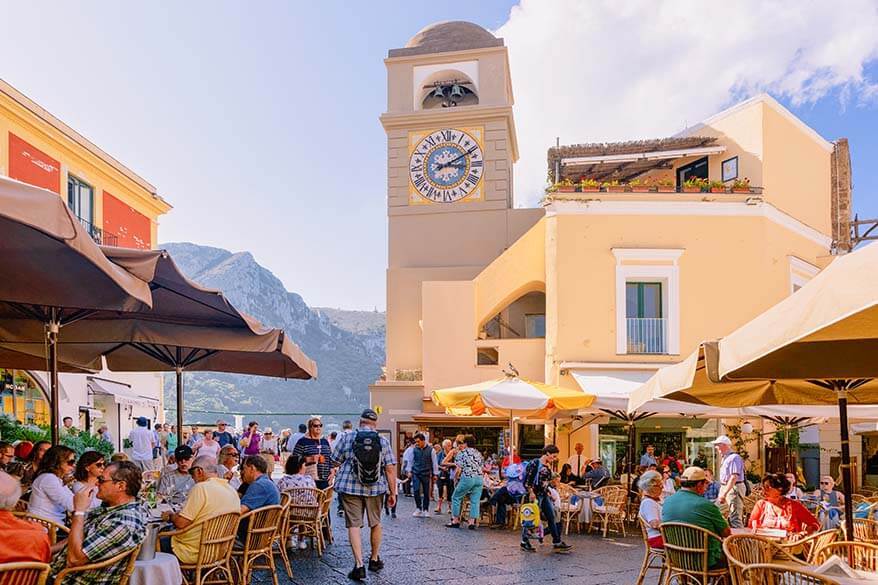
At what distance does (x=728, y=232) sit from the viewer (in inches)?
777

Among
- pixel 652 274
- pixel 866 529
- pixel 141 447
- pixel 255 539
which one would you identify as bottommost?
pixel 141 447

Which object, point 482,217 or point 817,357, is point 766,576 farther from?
point 482,217

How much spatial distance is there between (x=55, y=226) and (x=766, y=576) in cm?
424

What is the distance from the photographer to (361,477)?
313 inches

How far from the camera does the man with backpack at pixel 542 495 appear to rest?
10.5 meters

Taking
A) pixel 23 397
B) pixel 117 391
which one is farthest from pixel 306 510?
pixel 117 391

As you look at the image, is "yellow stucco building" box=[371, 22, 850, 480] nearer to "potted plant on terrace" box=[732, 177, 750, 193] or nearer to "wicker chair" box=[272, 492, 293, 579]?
"potted plant on terrace" box=[732, 177, 750, 193]

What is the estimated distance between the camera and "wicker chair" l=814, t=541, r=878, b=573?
5602 millimetres

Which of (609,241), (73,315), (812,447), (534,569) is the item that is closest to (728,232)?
(609,241)

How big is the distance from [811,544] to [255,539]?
4485mm

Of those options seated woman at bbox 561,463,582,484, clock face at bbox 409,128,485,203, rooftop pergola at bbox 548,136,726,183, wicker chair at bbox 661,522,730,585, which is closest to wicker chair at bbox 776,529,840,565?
wicker chair at bbox 661,522,730,585

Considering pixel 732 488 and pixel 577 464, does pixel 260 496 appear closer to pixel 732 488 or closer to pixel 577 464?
pixel 732 488

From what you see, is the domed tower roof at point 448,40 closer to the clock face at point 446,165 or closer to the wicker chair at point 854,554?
the clock face at point 446,165

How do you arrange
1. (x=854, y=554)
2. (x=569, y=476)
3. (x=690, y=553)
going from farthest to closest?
(x=569, y=476) → (x=690, y=553) → (x=854, y=554)
